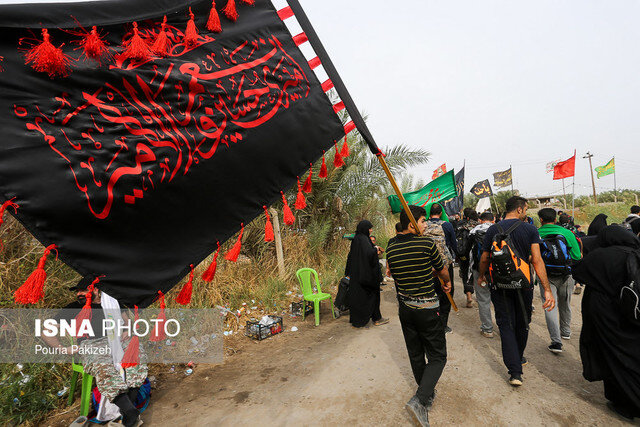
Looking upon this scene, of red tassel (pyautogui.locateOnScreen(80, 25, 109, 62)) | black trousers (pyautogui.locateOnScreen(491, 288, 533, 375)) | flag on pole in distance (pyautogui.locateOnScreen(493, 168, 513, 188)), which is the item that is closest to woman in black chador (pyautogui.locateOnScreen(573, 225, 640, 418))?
black trousers (pyautogui.locateOnScreen(491, 288, 533, 375))

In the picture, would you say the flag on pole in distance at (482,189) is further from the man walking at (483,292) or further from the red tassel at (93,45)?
the red tassel at (93,45)

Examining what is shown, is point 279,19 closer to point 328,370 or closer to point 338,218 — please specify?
point 328,370

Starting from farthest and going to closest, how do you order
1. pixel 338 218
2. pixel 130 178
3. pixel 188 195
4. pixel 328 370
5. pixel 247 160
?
pixel 338 218
pixel 328 370
pixel 247 160
pixel 188 195
pixel 130 178

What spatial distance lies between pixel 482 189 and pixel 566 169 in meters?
2.85

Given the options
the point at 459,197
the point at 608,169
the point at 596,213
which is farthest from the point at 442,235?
the point at 596,213

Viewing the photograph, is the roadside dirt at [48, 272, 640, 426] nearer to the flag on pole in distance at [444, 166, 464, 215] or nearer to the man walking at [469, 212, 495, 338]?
the man walking at [469, 212, 495, 338]

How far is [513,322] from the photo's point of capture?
3299mm

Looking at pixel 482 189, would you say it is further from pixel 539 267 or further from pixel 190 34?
pixel 190 34

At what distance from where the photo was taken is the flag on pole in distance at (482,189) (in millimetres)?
12492

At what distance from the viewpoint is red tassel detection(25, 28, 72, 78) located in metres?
1.14

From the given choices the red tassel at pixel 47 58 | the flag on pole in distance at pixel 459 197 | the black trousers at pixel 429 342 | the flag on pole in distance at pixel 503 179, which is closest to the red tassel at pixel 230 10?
the red tassel at pixel 47 58

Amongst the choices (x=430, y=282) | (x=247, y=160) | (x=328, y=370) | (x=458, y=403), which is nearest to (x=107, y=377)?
(x=328, y=370)

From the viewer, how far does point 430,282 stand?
2.84 m

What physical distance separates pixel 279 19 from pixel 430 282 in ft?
7.85
